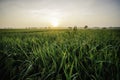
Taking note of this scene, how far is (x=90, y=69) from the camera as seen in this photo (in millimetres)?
922

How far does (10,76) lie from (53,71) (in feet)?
1.37

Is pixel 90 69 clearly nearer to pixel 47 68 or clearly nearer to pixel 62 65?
pixel 62 65

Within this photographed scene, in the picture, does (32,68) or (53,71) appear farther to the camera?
(32,68)

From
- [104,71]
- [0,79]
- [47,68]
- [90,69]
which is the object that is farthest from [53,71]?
[0,79]

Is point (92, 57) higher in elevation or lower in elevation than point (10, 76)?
higher

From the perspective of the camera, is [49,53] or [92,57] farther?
[49,53]

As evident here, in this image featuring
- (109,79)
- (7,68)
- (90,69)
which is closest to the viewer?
(109,79)

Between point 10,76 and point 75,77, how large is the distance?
599 mm

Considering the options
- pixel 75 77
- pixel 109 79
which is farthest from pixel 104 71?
pixel 75 77

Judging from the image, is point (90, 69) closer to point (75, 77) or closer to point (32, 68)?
point (75, 77)

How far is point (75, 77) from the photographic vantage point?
0.83 m

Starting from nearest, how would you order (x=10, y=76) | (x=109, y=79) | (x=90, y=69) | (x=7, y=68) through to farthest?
(x=109, y=79) < (x=90, y=69) < (x=10, y=76) < (x=7, y=68)

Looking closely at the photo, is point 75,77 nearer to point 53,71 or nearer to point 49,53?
point 53,71

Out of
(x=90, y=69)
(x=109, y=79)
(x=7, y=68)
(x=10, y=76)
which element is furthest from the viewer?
(x=7, y=68)
